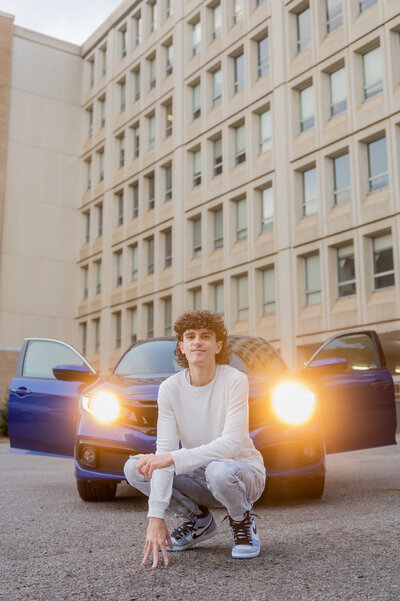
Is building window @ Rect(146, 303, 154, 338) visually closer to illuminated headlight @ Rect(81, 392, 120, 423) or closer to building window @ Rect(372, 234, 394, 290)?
building window @ Rect(372, 234, 394, 290)

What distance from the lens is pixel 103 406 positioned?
5461 mm

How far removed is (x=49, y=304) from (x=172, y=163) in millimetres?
11027

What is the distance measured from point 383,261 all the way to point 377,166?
3.20 m

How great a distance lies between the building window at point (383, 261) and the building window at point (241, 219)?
22.2 ft

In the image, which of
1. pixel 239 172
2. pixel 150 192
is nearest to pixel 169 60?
pixel 150 192

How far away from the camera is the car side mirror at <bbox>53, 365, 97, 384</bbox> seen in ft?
21.1

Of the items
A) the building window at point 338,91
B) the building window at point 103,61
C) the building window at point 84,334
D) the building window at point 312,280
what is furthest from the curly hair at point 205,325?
the building window at point 103,61

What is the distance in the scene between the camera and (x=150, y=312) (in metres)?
33.2

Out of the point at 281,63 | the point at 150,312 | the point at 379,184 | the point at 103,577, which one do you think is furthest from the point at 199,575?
the point at 150,312

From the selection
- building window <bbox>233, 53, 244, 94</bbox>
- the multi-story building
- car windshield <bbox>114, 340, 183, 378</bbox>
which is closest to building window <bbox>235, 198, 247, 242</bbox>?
the multi-story building

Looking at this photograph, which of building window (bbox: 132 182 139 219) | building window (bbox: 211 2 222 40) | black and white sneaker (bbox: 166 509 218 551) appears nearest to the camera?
black and white sneaker (bbox: 166 509 218 551)

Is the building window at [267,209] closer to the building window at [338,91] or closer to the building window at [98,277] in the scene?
the building window at [338,91]

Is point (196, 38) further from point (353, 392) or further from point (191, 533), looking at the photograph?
point (191, 533)

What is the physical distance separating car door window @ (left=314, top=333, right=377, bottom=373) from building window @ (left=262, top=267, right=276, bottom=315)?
1862cm
